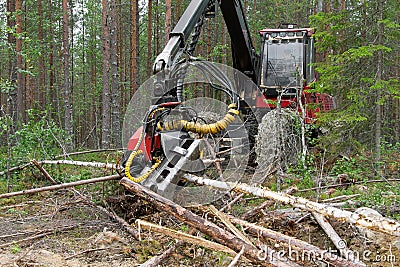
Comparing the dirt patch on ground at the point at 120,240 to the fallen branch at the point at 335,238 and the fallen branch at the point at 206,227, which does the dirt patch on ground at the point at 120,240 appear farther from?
the fallen branch at the point at 206,227

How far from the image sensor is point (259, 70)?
10008 millimetres

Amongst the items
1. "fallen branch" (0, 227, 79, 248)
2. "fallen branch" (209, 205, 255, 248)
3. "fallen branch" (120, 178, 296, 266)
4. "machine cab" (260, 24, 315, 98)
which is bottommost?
"fallen branch" (0, 227, 79, 248)

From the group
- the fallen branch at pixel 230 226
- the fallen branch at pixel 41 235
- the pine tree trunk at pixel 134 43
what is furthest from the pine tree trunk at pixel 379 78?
the pine tree trunk at pixel 134 43

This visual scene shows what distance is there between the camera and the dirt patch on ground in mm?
4164

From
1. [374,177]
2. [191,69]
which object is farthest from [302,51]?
[191,69]

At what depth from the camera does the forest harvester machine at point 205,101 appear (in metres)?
5.10

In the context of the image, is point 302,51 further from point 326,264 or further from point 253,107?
point 326,264

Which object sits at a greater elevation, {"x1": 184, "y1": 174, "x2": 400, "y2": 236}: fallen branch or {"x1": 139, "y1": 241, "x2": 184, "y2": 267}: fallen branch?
{"x1": 184, "y1": 174, "x2": 400, "y2": 236}: fallen branch

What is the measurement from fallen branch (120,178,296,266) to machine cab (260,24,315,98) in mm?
6060

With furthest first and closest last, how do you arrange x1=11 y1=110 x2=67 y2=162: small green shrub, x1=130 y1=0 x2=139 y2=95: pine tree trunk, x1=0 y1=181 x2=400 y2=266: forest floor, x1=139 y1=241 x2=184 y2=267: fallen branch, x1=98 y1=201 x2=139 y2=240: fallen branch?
x1=130 y1=0 x2=139 y2=95: pine tree trunk < x1=11 y1=110 x2=67 y2=162: small green shrub < x1=98 y1=201 x2=139 y2=240: fallen branch < x1=0 y1=181 x2=400 y2=266: forest floor < x1=139 y1=241 x2=184 y2=267: fallen branch

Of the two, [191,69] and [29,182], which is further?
[29,182]

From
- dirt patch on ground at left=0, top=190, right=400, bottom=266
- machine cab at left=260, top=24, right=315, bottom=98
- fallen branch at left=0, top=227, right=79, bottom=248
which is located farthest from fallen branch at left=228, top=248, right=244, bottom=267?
machine cab at left=260, top=24, right=315, bottom=98

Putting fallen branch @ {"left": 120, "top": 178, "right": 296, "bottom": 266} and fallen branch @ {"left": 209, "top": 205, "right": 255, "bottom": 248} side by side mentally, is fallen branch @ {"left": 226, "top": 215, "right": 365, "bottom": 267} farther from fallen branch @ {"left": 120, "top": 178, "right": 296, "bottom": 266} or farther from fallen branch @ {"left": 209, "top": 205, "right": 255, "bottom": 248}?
fallen branch @ {"left": 120, "top": 178, "right": 296, "bottom": 266}

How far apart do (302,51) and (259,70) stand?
1111mm
